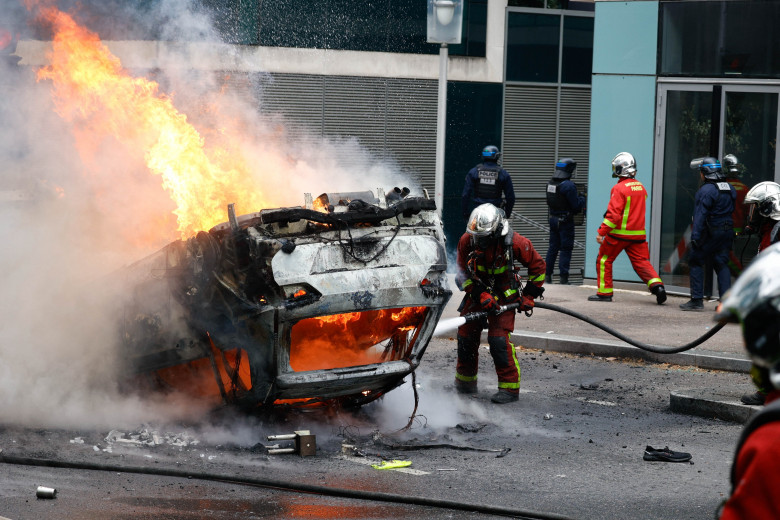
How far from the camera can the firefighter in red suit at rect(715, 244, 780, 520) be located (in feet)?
6.31

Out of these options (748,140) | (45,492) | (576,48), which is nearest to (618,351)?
(748,140)

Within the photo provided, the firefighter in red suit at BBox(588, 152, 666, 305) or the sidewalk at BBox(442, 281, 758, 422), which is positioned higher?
the firefighter in red suit at BBox(588, 152, 666, 305)

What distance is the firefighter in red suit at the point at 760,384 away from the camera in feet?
6.31

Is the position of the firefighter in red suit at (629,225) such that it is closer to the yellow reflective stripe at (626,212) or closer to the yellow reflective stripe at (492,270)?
the yellow reflective stripe at (626,212)

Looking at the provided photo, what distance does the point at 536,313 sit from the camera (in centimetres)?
1256

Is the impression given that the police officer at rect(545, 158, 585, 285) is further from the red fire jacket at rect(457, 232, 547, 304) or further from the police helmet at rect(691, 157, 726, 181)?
the red fire jacket at rect(457, 232, 547, 304)

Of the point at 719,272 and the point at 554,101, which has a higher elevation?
the point at 554,101

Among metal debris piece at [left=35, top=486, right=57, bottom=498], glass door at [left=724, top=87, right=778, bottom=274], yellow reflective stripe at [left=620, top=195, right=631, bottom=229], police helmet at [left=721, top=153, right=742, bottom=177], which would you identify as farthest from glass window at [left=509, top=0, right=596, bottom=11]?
metal debris piece at [left=35, top=486, right=57, bottom=498]

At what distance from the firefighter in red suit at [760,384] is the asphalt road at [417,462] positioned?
3.36m

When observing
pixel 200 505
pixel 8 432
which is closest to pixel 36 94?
pixel 8 432

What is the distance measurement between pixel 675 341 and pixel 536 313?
2428 millimetres

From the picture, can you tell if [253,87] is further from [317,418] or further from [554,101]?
[317,418]

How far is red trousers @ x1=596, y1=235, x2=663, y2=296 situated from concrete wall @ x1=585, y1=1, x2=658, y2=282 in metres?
1.34

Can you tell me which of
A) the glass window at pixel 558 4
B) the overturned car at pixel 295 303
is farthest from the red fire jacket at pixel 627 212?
the glass window at pixel 558 4
